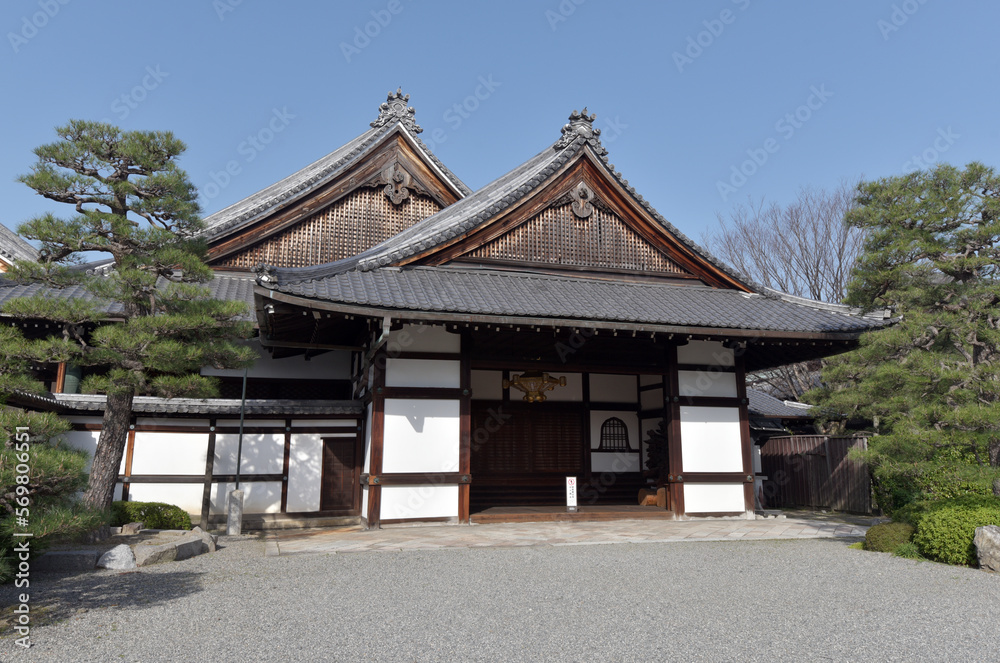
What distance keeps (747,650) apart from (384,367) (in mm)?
7627

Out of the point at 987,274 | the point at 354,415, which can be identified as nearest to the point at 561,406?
the point at 354,415

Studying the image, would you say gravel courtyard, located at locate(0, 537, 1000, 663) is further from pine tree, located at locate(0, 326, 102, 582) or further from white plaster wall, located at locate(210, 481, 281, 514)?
white plaster wall, located at locate(210, 481, 281, 514)

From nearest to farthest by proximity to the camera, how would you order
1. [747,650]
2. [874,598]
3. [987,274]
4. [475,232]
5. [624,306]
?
[747,650] → [874,598] → [987,274] → [624,306] → [475,232]

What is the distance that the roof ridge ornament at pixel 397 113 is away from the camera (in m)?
18.2

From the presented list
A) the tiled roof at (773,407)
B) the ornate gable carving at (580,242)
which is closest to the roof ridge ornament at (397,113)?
the ornate gable carving at (580,242)

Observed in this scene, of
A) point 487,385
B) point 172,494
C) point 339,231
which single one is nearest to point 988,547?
point 487,385

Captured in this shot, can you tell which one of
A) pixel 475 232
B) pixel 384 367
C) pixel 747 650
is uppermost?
pixel 475 232

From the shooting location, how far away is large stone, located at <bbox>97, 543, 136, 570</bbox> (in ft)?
22.9

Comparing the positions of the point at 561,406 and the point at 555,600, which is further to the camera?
the point at 561,406

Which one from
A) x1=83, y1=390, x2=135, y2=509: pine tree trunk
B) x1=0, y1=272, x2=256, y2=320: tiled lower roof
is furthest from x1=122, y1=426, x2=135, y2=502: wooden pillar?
x1=83, y1=390, x2=135, y2=509: pine tree trunk

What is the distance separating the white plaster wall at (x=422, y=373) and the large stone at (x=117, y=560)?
462cm

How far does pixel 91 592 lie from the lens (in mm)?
5863

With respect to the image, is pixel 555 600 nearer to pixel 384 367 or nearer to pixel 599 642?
pixel 599 642

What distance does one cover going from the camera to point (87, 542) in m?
8.00
